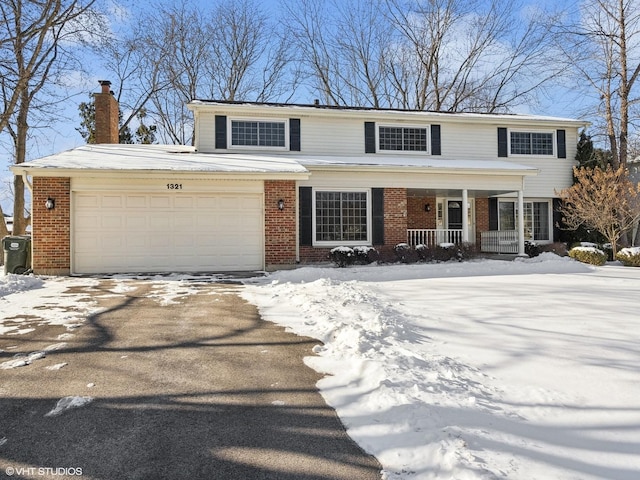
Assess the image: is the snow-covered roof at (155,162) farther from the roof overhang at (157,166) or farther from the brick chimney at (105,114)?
the brick chimney at (105,114)

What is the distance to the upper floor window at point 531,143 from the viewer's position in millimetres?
16656

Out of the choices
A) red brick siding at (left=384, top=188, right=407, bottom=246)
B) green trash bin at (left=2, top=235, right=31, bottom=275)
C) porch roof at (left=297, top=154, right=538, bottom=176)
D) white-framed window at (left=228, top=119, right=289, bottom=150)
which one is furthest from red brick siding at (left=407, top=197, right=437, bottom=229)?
green trash bin at (left=2, top=235, right=31, bottom=275)

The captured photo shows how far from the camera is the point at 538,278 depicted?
9547 millimetres

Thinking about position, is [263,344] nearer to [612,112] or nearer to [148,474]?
[148,474]

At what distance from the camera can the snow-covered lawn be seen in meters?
2.39

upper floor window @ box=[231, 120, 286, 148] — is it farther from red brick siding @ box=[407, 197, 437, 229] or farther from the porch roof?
red brick siding @ box=[407, 197, 437, 229]

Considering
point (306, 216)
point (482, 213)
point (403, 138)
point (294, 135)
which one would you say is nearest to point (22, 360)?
point (306, 216)

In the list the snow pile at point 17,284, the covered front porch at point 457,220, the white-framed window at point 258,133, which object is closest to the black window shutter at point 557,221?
the covered front porch at point 457,220

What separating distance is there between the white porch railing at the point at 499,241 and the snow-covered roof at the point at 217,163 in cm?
239

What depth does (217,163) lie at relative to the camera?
38.6 ft

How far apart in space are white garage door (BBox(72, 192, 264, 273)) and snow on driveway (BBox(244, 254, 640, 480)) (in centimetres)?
430

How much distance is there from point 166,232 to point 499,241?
462 inches

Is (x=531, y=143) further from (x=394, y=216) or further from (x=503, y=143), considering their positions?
(x=394, y=216)

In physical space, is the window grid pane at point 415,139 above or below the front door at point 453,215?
above
